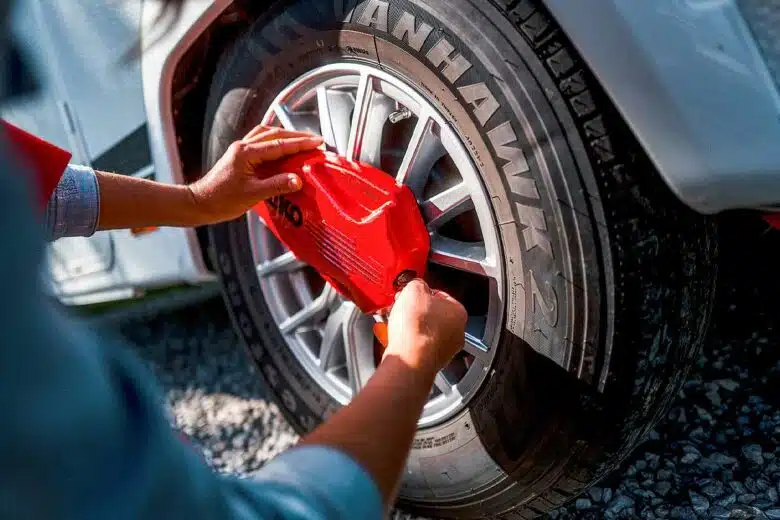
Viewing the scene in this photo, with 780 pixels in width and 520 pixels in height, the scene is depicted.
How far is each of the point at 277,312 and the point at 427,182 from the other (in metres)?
0.60

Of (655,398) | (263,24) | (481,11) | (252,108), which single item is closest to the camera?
(481,11)

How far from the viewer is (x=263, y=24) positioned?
160 cm

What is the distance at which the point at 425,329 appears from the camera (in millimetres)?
983

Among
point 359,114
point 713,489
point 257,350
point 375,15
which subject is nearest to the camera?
point 375,15

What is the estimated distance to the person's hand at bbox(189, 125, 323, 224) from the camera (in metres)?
1.55

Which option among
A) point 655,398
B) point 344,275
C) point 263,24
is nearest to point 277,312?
point 344,275

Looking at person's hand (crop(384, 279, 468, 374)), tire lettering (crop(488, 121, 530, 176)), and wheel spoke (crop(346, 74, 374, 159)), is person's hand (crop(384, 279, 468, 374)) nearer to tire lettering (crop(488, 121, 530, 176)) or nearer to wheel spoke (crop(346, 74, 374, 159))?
tire lettering (crop(488, 121, 530, 176))

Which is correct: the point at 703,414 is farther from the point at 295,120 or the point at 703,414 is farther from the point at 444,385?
the point at 295,120

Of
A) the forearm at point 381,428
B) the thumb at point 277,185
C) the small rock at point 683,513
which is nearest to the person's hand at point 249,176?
the thumb at point 277,185

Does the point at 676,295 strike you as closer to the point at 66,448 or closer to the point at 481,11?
the point at 481,11

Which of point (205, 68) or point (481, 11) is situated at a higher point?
point (205, 68)

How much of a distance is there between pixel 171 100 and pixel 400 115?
65 cm

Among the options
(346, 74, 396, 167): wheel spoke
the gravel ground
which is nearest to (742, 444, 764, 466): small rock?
the gravel ground

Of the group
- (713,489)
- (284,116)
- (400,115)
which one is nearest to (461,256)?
Result: (400,115)
